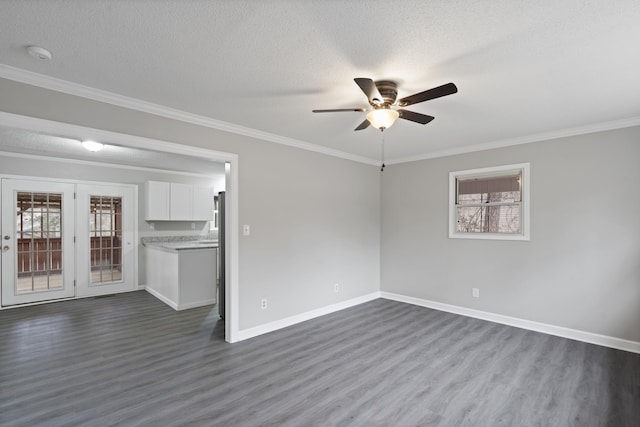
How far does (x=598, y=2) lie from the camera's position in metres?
1.60

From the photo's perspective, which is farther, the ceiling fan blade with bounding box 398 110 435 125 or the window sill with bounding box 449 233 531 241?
the window sill with bounding box 449 233 531 241

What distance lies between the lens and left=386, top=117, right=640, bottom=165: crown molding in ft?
11.2

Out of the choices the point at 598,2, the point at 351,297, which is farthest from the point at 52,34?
the point at 351,297

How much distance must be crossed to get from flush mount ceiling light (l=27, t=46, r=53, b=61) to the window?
185 inches

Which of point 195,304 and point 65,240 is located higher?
point 65,240

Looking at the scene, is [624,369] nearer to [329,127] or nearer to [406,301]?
[406,301]

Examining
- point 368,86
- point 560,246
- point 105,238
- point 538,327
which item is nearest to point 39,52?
point 368,86

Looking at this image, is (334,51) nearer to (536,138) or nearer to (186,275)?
(536,138)

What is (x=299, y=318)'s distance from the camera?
14.1 feet

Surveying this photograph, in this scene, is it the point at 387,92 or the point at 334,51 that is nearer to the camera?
the point at 334,51

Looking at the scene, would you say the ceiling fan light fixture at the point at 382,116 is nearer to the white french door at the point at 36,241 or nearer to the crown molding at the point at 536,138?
the crown molding at the point at 536,138

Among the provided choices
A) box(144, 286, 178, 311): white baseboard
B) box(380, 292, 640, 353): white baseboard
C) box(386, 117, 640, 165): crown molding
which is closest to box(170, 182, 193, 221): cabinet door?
box(144, 286, 178, 311): white baseboard

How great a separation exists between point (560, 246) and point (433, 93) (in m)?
2.95

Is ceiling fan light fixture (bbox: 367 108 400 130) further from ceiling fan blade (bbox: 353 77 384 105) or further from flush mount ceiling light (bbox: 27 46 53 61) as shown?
flush mount ceiling light (bbox: 27 46 53 61)
